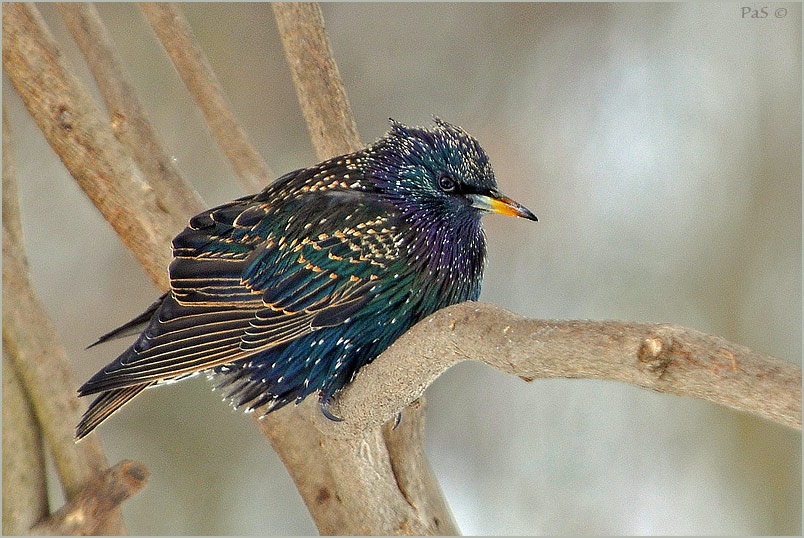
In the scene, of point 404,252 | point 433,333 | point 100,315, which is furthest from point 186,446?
point 433,333

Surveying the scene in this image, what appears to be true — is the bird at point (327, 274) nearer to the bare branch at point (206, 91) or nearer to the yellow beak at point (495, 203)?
the yellow beak at point (495, 203)

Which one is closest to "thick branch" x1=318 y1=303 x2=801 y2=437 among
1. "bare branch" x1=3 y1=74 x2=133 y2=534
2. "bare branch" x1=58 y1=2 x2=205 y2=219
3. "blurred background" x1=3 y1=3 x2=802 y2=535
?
"bare branch" x1=58 y1=2 x2=205 y2=219

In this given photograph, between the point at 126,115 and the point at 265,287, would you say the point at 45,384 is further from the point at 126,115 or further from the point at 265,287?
the point at 265,287

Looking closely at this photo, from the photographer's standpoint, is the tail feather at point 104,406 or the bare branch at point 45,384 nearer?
the tail feather at point 104,406

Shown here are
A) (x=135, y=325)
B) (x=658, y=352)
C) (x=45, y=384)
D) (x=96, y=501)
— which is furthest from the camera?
(x=45, y=384)

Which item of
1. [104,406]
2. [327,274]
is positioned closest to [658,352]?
[327,274]

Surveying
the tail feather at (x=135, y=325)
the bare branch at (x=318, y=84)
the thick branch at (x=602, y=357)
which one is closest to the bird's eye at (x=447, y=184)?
the thick branch at (x=602, y=357)

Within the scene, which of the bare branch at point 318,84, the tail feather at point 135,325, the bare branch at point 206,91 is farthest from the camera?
the bare branch at point 206,91
